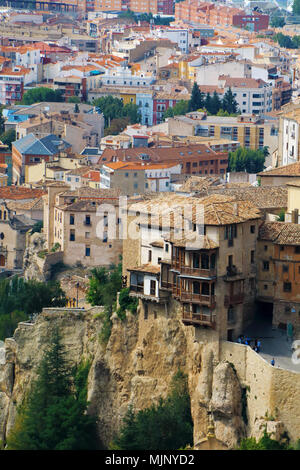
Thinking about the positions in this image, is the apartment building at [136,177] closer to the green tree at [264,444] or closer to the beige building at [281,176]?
the beige building at [281,176]

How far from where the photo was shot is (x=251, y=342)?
53.5m

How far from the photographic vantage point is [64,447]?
5641 centimetres

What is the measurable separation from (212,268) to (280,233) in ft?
11.4

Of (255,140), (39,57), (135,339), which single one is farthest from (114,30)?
(135,339)

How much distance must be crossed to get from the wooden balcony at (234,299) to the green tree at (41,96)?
3180 inches

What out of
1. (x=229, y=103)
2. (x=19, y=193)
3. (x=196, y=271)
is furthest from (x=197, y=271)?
(x=229, y=103)

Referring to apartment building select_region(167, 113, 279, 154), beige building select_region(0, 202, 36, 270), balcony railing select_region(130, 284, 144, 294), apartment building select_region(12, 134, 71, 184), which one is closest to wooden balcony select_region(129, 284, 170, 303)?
Answer: balcony railing select_region(130, 284, 144, 294)

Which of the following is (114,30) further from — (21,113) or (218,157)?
(218,157)

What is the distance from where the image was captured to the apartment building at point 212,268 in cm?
5306

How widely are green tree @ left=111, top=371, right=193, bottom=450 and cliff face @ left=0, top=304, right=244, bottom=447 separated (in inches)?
16.6

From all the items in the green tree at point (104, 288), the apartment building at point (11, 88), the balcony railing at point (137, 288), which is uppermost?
the balcony railing at point (137, 288)

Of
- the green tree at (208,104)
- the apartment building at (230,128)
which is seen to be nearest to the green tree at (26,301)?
the apartment building at (230,128)

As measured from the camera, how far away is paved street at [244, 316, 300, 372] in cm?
5196
